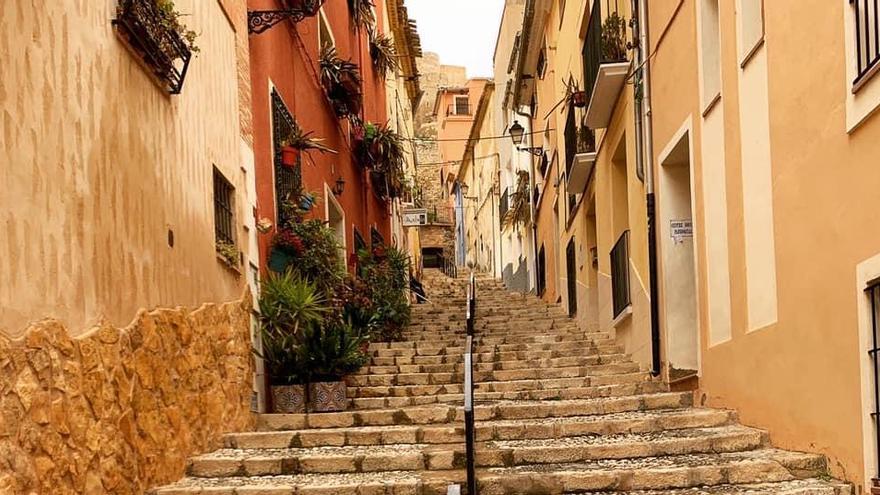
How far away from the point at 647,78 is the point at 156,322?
564 cm

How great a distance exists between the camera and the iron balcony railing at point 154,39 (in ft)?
18.2

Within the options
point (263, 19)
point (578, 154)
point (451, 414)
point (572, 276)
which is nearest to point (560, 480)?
point (451, 414)

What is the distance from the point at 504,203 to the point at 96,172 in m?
23.7

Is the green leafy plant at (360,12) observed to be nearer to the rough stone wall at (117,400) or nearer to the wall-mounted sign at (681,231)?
the wall-mounted sign at (681,231)

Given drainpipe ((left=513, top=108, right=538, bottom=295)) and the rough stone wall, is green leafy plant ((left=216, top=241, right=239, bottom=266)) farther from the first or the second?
drainpipe ((left=513, top=108, right=538, bottom=295))

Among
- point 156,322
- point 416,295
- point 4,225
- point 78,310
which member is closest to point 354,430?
point 156,322

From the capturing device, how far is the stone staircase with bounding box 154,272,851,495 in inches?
233

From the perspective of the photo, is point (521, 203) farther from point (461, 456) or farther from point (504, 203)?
point (461, 456)

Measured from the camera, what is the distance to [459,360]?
35.6ft

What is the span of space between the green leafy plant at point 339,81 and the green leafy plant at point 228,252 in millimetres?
5388

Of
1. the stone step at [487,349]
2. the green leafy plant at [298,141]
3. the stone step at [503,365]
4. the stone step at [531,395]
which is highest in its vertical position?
the green leafy plant at [298,141]

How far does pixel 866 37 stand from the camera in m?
4.63

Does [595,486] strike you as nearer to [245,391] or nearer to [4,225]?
[245,391]

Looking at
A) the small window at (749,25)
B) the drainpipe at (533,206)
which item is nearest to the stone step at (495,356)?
the small window at (749,25)
